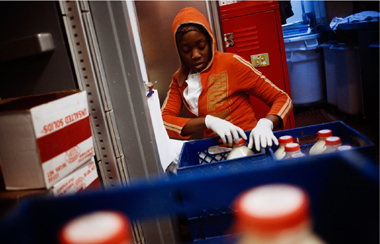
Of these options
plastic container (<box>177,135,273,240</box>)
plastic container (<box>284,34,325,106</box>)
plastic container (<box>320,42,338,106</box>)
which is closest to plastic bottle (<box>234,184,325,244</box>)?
plastic container (<box>177,135,273,240</box>)

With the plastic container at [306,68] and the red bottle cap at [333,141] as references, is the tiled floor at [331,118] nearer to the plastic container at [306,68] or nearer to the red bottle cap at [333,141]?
the plastic container at [306,68]

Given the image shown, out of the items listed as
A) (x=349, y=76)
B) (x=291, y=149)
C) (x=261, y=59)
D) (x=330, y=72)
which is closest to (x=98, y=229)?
(x=291, y=149)

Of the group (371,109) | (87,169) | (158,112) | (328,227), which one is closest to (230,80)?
(158,112)

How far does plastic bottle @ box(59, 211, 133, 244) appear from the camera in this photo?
0.43m

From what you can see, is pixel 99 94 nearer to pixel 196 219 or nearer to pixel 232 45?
pixel 196 219

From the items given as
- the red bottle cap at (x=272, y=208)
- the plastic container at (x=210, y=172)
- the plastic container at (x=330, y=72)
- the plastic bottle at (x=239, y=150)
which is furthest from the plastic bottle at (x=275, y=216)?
the plastic container at (x=330, y=72)

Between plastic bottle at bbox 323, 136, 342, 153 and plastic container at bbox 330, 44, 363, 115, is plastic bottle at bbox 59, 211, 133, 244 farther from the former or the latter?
plastic container at bbox 330, 44, 363, 115

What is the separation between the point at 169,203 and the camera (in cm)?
45

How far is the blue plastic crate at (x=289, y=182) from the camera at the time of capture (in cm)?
43

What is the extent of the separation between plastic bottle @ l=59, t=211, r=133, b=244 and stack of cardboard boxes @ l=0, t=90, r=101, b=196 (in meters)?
0.30

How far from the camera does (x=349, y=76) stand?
12.3ft

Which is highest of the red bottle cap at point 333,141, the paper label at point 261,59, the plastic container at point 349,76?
the paper label at point 261,59

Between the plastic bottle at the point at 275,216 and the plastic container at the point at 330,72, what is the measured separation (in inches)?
164

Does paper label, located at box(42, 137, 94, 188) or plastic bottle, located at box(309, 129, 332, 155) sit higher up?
paper label, located at box(42, 137, 94, 188)
